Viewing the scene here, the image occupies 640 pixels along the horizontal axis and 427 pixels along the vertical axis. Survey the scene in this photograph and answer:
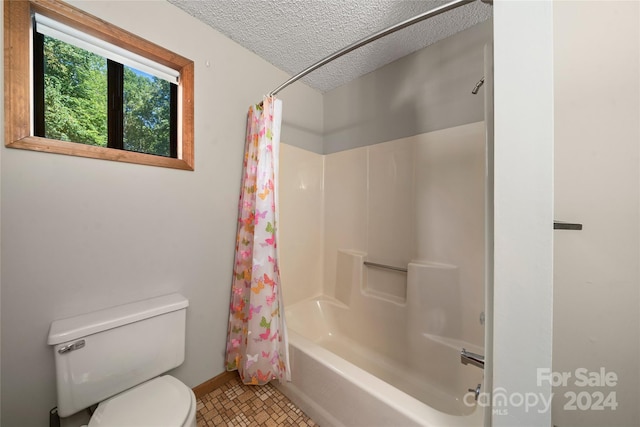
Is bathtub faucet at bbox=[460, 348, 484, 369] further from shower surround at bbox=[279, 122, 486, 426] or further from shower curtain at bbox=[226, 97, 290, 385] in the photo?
shower curtain at bbox=[226, 97, 290, 385]

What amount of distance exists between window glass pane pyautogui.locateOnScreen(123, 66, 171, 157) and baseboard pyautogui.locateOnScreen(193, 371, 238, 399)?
1417 millimetres

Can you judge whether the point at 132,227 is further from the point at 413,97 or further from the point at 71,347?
the point at 413,97

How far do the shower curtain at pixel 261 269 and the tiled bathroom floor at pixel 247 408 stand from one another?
12 centimetres

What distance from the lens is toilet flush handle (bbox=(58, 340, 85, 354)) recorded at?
0.88 m

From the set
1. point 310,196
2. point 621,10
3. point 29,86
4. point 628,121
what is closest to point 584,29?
point 621,10

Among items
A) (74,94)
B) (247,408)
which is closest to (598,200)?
(247,408)

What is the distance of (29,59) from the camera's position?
0.90 metres

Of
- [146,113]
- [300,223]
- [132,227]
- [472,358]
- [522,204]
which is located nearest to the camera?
[522,204]

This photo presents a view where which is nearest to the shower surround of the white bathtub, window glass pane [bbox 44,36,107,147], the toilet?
the white bathtub

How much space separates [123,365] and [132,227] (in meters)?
0.63

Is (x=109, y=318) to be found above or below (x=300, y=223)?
below

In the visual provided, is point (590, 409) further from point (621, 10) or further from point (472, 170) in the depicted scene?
point (621, 10)

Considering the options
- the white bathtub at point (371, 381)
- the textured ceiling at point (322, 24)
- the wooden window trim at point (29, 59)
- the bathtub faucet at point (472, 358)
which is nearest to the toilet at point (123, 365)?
the white bathtub at point (371, 381)

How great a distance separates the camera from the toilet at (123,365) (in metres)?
0.88
